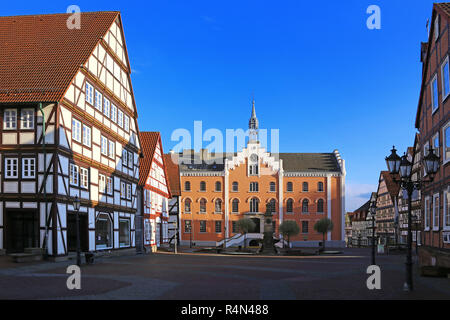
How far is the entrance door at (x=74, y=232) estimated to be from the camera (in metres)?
29.8

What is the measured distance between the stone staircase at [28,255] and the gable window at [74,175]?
4465 mm

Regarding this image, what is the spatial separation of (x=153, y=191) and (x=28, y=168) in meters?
21.9

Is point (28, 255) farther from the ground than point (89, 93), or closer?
closer

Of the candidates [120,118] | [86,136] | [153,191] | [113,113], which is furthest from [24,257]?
[153,191]

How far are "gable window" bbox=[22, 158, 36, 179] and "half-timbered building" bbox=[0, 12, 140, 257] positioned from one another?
0.05 meters

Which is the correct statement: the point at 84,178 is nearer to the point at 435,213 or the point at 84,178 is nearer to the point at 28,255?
the point at 28,255

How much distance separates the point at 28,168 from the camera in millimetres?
27094

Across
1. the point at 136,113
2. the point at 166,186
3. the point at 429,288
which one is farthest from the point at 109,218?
the point at 429,288

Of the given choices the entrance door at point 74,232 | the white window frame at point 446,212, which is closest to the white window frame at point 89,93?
the entrance door at point 74,232

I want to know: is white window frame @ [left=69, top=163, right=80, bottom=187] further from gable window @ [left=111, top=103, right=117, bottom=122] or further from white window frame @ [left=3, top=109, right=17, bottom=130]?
gable window @ [left=111, top=103, right=117, bottom=122]

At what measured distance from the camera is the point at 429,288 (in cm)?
1563

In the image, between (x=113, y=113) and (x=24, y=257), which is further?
(x=113, y=113)

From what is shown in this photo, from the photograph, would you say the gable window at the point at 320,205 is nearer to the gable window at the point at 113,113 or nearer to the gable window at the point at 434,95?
the gable window at the point at 113,113

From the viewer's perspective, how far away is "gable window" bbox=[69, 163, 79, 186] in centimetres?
2905
